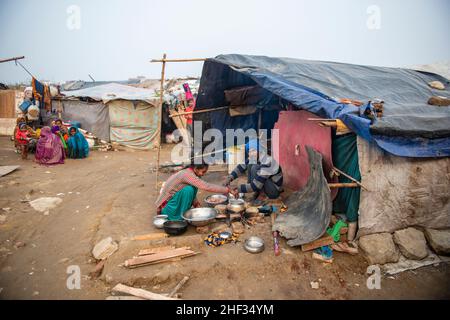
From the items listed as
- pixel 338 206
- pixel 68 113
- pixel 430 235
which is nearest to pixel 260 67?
pixel 338 206

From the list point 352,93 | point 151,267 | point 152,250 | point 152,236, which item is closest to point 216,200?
point 152,236

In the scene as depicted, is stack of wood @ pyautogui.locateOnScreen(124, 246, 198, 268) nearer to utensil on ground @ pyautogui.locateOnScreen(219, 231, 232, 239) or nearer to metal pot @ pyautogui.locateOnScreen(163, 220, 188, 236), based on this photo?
metal pot @ pyautogui.locateOnScreen(163, 220, 188, 236)

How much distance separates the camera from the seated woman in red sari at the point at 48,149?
9383mm

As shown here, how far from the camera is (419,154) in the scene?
386 cm

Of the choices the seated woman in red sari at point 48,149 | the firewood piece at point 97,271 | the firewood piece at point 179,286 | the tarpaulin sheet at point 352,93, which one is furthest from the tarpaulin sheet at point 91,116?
the firewood piece at point 179,286

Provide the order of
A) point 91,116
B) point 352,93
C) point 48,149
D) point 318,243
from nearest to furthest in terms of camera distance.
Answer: point 318,243, point 352,93, point 48,149, point 91,116

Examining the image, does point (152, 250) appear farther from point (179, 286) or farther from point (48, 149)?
point (48, 149)

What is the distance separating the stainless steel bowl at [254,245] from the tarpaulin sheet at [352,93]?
7.25 feet

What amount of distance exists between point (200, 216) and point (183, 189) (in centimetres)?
59

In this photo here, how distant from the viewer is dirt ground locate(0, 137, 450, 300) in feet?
10.8

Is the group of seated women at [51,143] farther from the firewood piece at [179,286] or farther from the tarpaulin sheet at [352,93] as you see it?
the firewood piece at [179,286]

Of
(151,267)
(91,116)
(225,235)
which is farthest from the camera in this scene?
(91,116)

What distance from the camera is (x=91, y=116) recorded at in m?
13.0

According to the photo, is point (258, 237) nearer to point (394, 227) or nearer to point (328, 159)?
point (328, 159)
